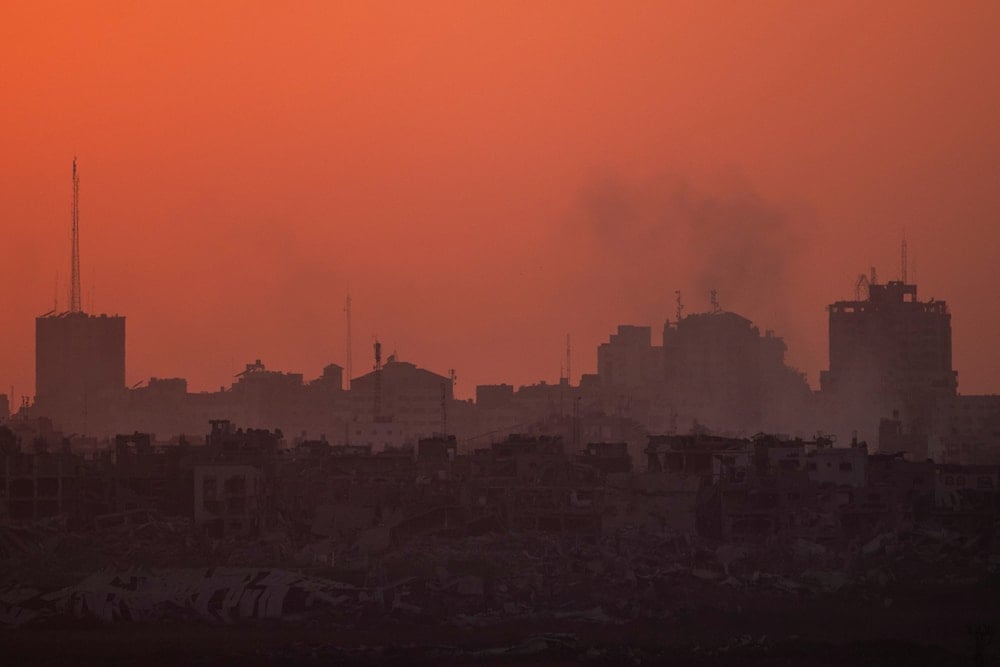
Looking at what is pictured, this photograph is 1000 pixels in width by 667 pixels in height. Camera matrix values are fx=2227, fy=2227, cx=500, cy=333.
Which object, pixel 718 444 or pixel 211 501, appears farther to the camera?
pixel 718 444

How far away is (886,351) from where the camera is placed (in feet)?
518

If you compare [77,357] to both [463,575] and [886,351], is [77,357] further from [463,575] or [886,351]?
[463,575]

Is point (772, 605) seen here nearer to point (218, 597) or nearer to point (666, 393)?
point (218, 597)

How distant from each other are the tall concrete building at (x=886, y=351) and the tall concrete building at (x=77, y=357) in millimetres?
54484

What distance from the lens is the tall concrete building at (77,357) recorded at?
17238 centimetres

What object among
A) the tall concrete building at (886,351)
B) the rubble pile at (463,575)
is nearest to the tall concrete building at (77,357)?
the tall concrete building at (886,351)

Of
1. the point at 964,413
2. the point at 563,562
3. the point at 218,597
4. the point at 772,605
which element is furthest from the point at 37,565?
the point at 964,413

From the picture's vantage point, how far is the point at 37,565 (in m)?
62.7

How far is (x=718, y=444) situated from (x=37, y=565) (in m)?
23.4

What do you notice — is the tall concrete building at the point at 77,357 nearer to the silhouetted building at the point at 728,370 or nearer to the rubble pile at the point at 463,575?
the silhouetted building at the point at 728,370

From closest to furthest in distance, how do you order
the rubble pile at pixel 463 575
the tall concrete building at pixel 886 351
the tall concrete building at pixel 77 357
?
the rubble pile at pixel 463 575 → the tall concrete building at pixel 886 351 → the tall concrete building at pixel 77 357

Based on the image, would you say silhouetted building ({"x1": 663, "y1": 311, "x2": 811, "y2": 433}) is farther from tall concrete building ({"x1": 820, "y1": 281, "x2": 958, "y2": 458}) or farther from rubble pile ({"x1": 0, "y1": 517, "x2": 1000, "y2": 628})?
rubble pile ({"x1": 0, "y1": 517, "x2": 1000, "y2": 628})

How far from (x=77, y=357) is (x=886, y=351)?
62509mm

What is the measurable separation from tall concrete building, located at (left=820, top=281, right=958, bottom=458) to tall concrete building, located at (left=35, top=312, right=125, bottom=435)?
54484 mm
